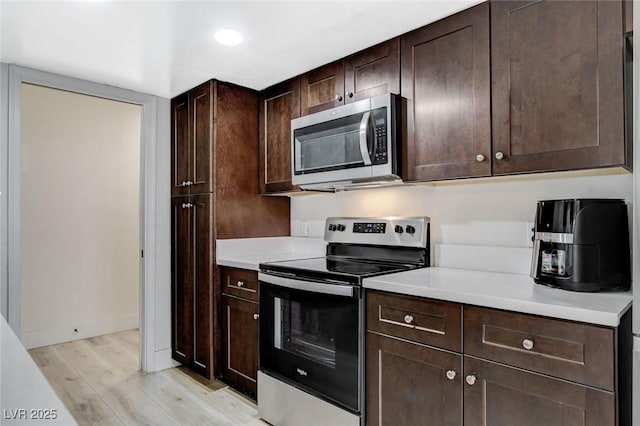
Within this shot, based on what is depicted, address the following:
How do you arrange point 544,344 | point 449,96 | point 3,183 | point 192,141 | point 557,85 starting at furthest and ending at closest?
1. point 192,141
2. point 3,183
3. point 449,96
4. point 557,85
5. point 544,344

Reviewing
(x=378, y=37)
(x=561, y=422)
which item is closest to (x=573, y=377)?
(x=561, y=422)

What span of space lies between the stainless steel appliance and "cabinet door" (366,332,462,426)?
0.07 metres

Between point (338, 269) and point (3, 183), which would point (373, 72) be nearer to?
point (338, 269)

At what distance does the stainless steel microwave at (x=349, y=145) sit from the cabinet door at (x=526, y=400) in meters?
1.03

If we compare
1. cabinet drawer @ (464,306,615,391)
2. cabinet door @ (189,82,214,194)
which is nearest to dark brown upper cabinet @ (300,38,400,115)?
cabinet door @ (189,82,214,194)

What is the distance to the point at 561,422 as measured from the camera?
1.29m

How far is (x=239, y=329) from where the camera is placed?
2633 millimetres

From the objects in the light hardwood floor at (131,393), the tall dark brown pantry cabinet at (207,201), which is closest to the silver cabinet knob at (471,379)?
the light hardwood floor at (131,393)

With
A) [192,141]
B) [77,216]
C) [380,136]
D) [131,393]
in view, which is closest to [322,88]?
[380,136]

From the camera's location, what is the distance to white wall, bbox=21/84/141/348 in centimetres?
366

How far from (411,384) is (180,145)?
2398mm

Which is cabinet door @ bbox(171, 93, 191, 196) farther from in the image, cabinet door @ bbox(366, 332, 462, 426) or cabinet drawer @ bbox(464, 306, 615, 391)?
cabinet drawer @ bbox(464, 306, 615, 391)

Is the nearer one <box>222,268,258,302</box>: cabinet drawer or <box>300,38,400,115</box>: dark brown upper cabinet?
<box>300,38,400,115</box>: dark brown upper cabinet

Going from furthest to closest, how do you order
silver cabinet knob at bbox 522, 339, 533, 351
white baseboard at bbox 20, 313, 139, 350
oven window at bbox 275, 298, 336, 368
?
white baseboard at bbox 20, 313, 139, 350
oven window at bbox 275, 298, 336, 368
silver cabinet knob at bbox 522, 339, 533, 351
